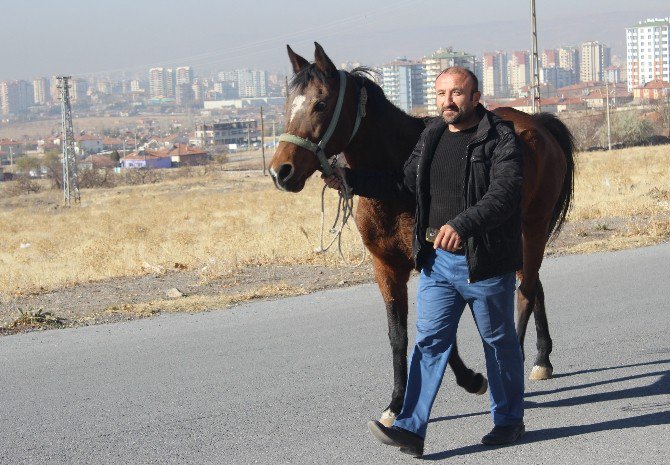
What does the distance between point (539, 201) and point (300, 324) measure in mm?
2638

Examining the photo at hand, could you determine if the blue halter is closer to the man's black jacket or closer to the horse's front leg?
the man's black jacket

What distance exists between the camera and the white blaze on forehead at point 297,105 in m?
5.20

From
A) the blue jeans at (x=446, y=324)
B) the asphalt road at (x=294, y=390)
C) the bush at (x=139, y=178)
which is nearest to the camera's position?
the blue jeans at (x=446, y=324)

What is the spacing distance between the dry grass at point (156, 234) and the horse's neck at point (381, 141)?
6.38 metres

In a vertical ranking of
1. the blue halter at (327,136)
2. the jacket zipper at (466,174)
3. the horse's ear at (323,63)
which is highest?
the horse's ear at (323,63)

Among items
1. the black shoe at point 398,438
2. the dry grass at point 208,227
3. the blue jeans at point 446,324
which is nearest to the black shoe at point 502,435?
the blue jeans at point 446,324

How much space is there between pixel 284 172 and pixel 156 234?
24002mm

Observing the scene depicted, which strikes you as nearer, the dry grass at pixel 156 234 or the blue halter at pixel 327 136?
the blue halter at pixel 327 136

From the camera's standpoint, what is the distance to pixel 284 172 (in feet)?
16.3

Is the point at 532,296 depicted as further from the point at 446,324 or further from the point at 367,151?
the point at 446,324

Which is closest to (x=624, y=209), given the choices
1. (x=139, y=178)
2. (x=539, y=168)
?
(x=539, y=168)

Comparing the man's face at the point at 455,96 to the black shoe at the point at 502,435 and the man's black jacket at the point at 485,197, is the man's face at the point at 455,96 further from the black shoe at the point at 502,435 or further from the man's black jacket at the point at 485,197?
the black shoe at the point at 502,435

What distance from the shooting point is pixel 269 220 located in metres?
30.0

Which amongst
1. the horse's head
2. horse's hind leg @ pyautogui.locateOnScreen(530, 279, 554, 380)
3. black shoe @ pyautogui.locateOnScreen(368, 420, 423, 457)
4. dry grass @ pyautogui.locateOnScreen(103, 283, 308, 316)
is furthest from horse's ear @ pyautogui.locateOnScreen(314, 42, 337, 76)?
dry grass @ pyautogui.locateOnScreen(103, 283, 308, 316)
